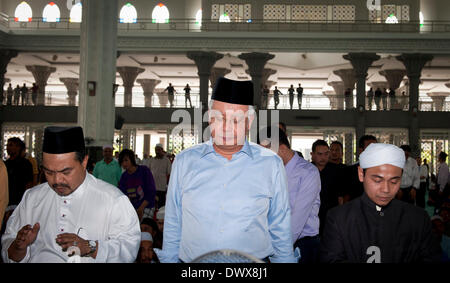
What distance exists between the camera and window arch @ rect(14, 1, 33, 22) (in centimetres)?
2555

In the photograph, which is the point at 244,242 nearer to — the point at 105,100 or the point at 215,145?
the point at 215,145

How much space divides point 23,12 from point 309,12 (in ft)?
49.9

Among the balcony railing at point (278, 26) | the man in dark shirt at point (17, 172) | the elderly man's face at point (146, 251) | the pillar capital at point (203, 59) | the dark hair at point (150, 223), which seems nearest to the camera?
the elderly man's face at point (146, 251)

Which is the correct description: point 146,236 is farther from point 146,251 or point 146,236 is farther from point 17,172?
point 17,172


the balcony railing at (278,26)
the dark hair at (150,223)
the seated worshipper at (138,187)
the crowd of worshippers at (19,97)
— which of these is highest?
the balcony railing at (278,26)

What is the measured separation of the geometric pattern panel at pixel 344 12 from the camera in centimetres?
Answer: 2422

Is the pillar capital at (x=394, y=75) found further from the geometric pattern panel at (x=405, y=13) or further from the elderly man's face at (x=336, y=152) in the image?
the elderly man's face at (x=336, y=152)

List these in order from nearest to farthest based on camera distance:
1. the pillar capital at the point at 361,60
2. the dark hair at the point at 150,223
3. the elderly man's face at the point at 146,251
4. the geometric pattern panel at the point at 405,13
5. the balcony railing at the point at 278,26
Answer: the elderly man's face at the point at 146,251 → the dark hair at the point at 150,223 → the pillar capital at the point at 361,60 → the balcony railing at the point at 278,26 → the geometric pattern panel at the point at 405,13

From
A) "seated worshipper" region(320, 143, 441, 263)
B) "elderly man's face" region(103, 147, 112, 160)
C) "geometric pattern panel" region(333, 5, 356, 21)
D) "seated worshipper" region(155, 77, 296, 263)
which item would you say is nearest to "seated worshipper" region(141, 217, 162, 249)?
"elderly man's face" region(103, 147, 112, 160)

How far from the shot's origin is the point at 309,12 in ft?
79.5

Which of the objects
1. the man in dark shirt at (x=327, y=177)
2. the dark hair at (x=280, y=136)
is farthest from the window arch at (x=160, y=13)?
the dark hair at (x=280, y=136)

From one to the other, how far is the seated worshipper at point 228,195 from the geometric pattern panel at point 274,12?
73.9ft
